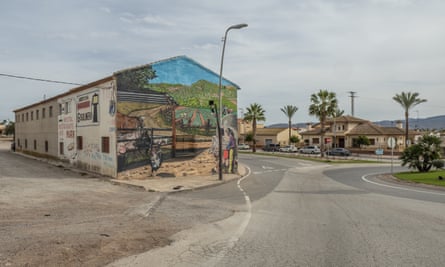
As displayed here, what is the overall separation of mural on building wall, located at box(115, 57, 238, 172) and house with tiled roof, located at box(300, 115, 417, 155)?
4123cm

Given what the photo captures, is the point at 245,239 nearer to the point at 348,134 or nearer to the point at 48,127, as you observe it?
the point at 48,127

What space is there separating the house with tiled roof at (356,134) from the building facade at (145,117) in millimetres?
41362

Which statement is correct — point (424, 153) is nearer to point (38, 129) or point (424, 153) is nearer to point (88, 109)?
point (88, 109)

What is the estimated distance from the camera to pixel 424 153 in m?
29.3

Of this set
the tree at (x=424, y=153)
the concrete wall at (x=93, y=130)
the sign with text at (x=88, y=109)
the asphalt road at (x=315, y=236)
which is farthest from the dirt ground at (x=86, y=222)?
the tree at (x=424, y=153)

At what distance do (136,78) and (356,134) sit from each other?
57.0 meters

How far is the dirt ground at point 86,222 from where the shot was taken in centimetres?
733

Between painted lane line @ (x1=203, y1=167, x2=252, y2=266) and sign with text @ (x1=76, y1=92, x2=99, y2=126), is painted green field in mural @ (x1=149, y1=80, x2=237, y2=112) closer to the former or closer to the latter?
sign with text @ (x1=76, y1=92, x2=99, y2=126)

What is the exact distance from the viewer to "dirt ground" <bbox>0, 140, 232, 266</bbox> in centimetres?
733

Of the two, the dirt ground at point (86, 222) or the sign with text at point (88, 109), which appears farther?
the sign with text at point (88, 109)

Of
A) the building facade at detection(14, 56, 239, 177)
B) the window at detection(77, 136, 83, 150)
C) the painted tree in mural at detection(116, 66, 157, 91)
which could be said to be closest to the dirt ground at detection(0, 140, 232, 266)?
the building facade at detection(14, 56, 239, 177)

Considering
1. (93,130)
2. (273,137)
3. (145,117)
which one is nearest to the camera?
(145,117)

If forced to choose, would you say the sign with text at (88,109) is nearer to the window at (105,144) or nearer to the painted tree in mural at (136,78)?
the window at (105,144)

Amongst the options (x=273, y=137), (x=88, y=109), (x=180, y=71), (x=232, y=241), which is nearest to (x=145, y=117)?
(x=180, y=71)
